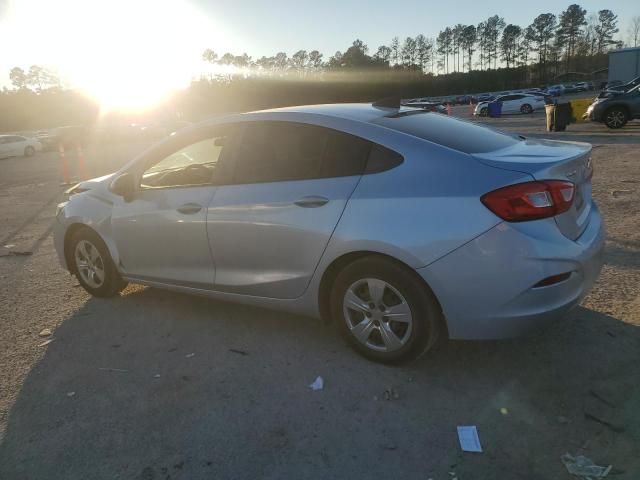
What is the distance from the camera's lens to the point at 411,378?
129 inches

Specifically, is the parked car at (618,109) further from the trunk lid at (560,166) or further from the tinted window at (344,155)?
the tinted window at (344,155)

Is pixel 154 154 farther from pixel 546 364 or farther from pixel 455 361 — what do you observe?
pixel 546 364

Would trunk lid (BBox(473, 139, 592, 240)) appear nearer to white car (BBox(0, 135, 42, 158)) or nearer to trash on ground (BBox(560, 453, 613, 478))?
trash on ground (BBox(560, 453, 613, 478))

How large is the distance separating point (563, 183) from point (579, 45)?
13676 cm

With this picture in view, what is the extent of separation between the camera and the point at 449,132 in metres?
3.55

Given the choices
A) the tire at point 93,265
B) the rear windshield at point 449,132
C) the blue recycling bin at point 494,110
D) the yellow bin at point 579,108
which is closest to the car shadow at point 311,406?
the tire at point 93,265

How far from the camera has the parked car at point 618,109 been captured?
18.3 meters

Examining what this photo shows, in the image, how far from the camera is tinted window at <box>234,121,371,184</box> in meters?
3.41

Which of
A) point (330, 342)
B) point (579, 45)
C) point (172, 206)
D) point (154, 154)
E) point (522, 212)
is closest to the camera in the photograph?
point (522, 212)

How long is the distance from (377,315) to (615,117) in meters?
19.1

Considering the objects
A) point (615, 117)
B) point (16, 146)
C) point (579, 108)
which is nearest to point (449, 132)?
point (615, 117)

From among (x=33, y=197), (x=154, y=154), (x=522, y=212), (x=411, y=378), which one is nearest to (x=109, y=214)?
(x=154, y=154)

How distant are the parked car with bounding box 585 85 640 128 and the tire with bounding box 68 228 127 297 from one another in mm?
18985

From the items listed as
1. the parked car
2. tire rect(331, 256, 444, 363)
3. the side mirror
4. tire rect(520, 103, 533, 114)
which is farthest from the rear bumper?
tire rect(520, 103, 533, 114)
